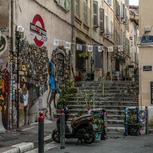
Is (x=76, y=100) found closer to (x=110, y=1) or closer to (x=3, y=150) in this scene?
(x=3, y=150)

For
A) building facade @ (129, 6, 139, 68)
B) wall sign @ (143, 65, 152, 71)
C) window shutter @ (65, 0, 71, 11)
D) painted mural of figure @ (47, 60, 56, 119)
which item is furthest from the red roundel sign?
building facade @ (129, 6, 139, 68)

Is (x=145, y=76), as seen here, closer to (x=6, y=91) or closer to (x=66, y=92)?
(x=66, y=92)

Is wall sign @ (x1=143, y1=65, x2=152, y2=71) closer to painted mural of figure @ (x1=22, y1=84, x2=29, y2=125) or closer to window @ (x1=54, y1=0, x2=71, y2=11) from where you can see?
painted mural of figure @ (x1=22, y1=84, x2=29, y2=125)

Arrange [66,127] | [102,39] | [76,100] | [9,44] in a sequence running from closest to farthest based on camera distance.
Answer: [66,127] → [9,44] → [76,100] → [102,39]

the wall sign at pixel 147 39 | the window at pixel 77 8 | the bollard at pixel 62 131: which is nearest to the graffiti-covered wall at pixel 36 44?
the window at pixel 77 8

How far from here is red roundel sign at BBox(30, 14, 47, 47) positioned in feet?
64.5

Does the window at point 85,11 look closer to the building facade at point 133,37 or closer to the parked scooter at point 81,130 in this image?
the parked scooter at point 81,130

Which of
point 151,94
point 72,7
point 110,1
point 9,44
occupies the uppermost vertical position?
point 110,1

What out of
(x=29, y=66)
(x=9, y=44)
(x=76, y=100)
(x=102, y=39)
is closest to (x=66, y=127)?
(x=9, y=44)

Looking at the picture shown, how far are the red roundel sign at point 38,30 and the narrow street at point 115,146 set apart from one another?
262 inches

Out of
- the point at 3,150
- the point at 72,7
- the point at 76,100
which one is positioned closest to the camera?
the point at 3,150

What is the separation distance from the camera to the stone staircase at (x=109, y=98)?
66.4 ft

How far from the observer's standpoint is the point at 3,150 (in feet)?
38.7

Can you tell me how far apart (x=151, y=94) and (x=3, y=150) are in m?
8.77
